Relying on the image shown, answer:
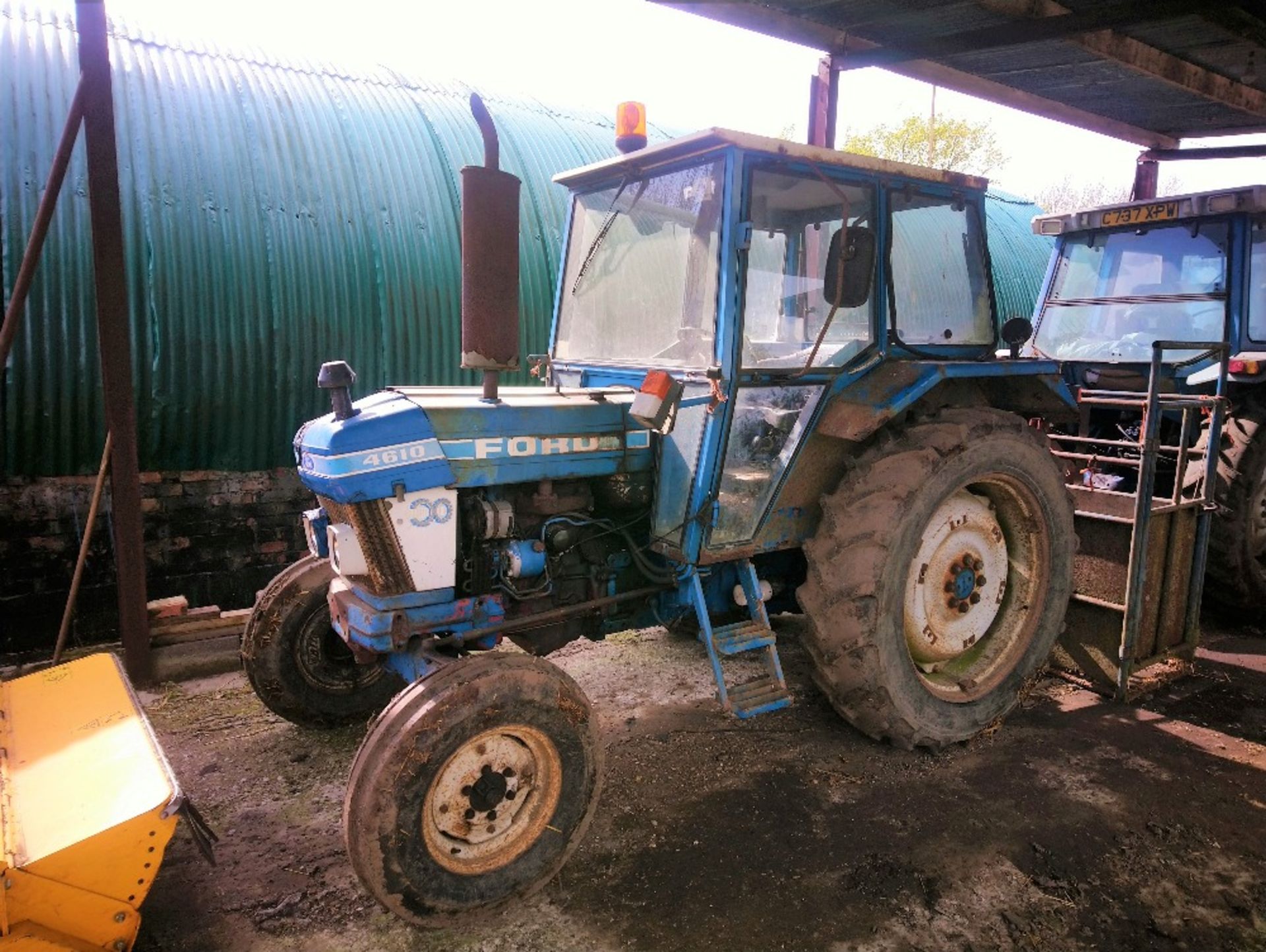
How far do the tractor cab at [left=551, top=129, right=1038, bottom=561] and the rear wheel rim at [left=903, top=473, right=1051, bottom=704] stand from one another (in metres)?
0.60

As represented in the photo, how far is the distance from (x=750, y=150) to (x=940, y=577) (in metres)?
1.96

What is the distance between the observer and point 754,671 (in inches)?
171

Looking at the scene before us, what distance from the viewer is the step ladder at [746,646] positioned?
307 cm

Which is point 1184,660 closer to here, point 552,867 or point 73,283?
point 552,867

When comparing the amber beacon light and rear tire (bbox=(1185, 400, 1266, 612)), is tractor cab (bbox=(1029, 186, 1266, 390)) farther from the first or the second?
the amber beacon light

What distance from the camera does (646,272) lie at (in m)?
3.36

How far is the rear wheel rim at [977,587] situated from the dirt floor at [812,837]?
33 centimetres

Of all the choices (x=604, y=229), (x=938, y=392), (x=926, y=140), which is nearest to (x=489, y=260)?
(x=604, y=229)

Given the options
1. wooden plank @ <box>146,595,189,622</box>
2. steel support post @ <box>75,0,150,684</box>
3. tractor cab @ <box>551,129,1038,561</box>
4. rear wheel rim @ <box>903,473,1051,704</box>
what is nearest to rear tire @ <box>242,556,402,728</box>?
steel support post @ <box>75,0,150,684</box>

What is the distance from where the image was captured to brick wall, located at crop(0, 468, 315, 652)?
4910 millimetres

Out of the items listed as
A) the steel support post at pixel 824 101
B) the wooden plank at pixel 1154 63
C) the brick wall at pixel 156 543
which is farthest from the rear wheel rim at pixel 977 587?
the brick wall at pixel 156 543

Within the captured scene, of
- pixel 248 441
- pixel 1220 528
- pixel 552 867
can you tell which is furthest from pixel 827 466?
pixel 248 441

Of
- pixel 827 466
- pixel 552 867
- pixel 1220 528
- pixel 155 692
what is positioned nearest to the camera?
pixel 552 867

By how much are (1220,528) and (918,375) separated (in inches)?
108
